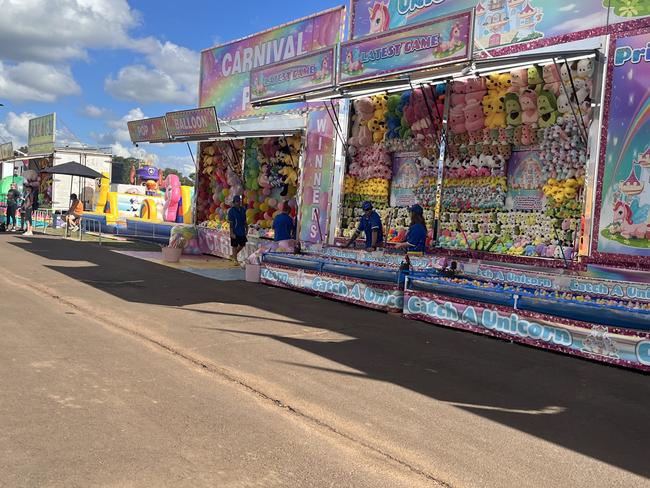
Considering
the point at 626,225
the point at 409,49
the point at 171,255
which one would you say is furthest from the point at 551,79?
the point at 171,255

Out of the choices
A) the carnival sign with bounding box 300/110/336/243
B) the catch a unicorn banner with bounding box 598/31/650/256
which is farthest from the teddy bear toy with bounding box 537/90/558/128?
the carnival sign with bounding box 300/110/336/243

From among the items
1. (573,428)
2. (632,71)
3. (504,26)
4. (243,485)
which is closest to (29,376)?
(243,485)

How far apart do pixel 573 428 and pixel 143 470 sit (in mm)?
3275

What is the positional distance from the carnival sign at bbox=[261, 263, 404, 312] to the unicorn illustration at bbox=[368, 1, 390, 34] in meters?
6.32

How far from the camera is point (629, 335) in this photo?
6.52m

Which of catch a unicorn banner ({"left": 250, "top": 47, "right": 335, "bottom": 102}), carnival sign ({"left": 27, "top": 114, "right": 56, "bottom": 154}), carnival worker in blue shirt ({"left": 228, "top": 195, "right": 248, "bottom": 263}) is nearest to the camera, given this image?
catch a unicorn banner ({"left": 250, "top": 47, "right": 335, "bottom": 102})

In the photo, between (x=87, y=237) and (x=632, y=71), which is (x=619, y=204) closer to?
(x=632, y=71)

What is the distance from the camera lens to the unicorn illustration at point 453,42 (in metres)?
9.09

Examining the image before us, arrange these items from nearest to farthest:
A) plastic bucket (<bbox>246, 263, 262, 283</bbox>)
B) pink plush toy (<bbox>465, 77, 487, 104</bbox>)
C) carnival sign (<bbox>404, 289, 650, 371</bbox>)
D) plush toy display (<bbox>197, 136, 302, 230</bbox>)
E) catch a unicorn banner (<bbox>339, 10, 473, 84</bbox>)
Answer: carnival sign (<bbox>404, 289, 650, 371</bbox>), catch a unicorn banner (<bbox>339, 10, 473, 84</bbox>), pink plush toy (<bbox>465, 77, 487, 104</bbox>), plastic bucket (<bbox>246, 263, 262, 283</bbox>), plush toy display (<bbox>197, 136, 302, 230</bbox>)

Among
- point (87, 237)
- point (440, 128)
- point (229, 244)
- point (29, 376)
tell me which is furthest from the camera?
point (87, 237)

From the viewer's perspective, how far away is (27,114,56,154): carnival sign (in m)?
30.2

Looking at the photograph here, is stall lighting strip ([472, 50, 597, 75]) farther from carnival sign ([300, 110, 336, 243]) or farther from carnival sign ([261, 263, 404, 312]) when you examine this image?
carnival sign ([300, 110, 336, 243])

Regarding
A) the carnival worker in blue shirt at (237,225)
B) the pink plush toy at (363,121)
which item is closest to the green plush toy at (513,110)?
the pink plush toy at (363,121)

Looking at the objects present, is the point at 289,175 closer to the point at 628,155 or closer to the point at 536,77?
the point at 536,77
